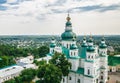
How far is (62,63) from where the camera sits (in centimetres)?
3341

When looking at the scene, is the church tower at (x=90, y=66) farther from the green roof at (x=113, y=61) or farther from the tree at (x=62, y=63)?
the green roof at (x=113, y=61)

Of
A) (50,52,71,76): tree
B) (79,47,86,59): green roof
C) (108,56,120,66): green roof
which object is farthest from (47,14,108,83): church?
(108,56,120,66): green roof

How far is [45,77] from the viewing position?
30.1 m

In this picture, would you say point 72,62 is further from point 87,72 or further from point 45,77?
point 45,77

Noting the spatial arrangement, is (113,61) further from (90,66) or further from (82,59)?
(90,66)

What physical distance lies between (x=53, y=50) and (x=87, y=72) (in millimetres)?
8786

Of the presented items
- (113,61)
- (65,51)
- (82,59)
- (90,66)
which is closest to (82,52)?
(82,59)

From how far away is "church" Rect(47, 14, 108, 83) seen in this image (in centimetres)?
3203

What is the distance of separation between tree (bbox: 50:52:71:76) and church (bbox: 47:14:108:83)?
2212mm

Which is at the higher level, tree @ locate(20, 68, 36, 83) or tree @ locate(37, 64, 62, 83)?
tree @ locate(37, 64, 62, 83)

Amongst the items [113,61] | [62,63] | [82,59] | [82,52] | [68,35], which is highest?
[68,35]

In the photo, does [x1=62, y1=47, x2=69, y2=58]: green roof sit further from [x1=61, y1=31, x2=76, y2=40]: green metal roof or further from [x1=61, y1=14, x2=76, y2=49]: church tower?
[x1=61, y1=31, x2=76, y2=40]: green metal roof

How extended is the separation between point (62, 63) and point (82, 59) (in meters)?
4.08

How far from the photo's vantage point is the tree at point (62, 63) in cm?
3316
